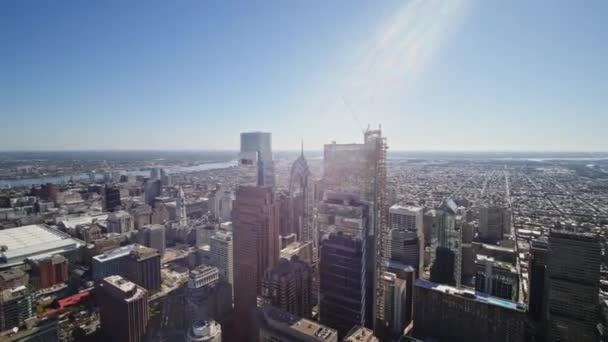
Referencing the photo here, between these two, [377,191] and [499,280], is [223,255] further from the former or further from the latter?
[499,280]

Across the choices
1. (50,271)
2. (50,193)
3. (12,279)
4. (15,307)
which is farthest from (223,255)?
(50,193)

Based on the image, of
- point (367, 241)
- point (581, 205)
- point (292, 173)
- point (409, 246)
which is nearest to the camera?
point (367, 241)

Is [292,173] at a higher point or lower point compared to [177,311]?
higher

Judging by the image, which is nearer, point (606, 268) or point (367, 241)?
point (367, 241)

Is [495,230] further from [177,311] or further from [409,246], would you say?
[177,311]

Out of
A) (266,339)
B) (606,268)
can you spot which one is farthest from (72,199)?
(606,268)

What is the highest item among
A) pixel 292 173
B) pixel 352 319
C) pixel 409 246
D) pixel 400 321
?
pixel 292 173

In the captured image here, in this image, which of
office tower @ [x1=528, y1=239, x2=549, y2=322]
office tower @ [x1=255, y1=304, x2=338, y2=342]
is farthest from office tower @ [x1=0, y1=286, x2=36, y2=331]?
office tower @ [x1=528, y1=239, x2=549, y2=322]

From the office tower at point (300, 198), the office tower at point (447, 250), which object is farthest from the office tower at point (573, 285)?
the office tower at point (300, 198)

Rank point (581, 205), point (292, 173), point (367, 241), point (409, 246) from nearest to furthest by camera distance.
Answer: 1. point (367, 241)
2. point (409, 246)
3. point (292, 173)
4. point (581, 205)
